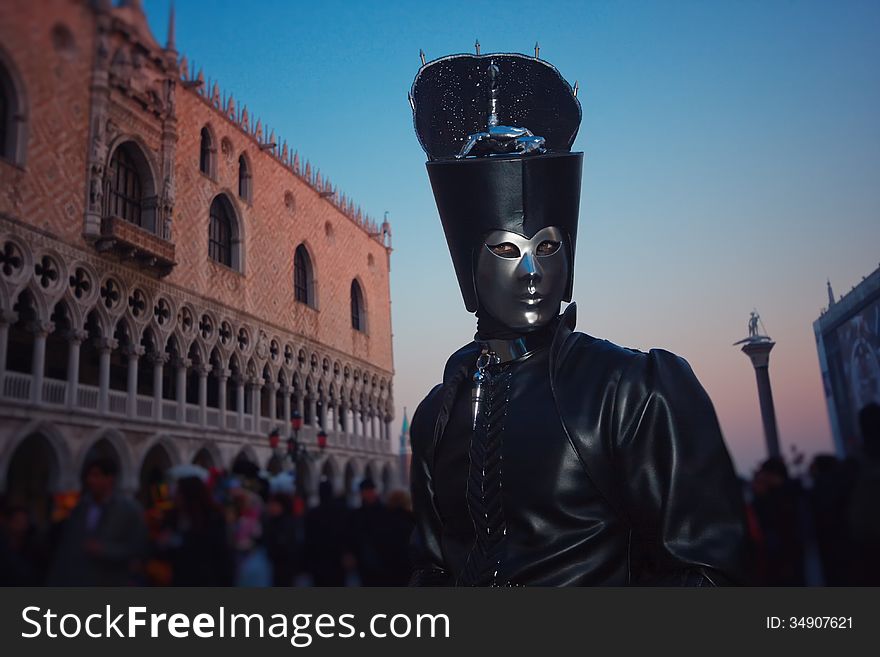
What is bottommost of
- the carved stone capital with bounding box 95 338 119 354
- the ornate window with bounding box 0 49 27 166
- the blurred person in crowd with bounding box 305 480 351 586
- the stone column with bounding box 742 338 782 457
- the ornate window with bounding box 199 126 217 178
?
the blurred person in crowd with bounding box 305 480 351 586

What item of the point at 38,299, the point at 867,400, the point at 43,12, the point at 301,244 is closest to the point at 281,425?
the point at 301,244

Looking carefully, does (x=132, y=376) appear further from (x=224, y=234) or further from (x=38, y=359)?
(x=224, y=234)

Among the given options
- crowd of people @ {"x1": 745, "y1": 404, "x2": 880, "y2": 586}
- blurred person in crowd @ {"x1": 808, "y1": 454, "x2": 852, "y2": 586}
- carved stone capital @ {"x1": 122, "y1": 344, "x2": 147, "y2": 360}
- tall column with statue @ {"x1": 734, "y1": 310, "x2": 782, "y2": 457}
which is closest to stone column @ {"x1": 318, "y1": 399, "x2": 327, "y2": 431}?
carved stone capital @ {"x1": 122, "y1": 344, "x2": 147, "y2": 360}

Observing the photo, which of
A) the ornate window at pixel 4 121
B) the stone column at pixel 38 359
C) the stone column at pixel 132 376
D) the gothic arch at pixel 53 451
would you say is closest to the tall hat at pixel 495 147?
the gothic arch at pixel 53 451

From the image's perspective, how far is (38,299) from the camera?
271 inches

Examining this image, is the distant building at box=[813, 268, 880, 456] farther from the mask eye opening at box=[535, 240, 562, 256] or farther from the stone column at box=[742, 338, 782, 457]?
the mask eye opening at box=[535, 240, 562, 256]

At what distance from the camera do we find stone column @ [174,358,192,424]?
26.9 feet

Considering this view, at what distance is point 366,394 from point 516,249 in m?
12.2

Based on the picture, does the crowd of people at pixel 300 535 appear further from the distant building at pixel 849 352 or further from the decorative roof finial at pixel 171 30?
the decorative roof finial at pixel 171 30

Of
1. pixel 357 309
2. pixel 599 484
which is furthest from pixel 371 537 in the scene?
pixel 357 309

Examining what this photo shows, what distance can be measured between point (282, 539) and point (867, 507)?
2.54m

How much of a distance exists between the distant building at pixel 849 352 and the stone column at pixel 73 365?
20.7 ft

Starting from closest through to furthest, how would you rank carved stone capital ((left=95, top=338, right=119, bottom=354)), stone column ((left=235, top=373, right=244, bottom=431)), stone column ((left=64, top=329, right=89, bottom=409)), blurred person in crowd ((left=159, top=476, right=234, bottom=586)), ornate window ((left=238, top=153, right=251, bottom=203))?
blurred person in crowd ((left=159, top=476, right=234, bottom=586)), stone column ((left=64, top=329, right=89, bottom=409)), carved stone capital ((left=95, top=338, right=119, bottom=354)), stone column ((left=235, top=373, right=244, bottom=431)), ornate window ((left=238, top=153, right=251, bottom=203))

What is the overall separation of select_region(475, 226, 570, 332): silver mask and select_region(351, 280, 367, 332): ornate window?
11.7 meters
